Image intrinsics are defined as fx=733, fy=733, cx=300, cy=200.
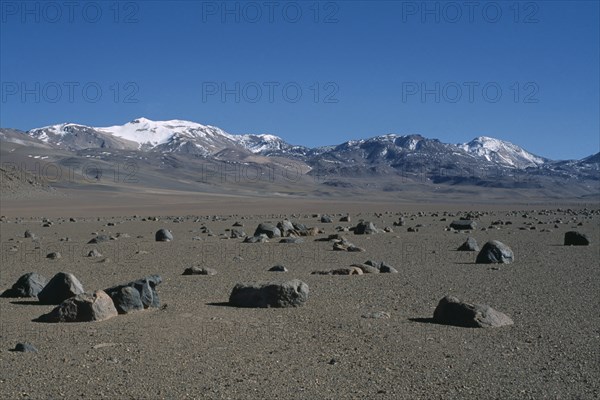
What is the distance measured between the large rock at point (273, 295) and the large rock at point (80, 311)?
221cm

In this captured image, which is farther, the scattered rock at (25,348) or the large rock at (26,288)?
the large rock at (26,288)

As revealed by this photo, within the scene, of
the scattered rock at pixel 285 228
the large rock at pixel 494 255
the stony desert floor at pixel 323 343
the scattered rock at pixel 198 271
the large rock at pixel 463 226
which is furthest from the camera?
the large rock at pixel 463 226

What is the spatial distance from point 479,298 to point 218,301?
4543 millimetres

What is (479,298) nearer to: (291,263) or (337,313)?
(337,313)

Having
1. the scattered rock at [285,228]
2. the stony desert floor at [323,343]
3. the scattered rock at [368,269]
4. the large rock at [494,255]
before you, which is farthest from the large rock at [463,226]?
the scattered rock at [368,269]

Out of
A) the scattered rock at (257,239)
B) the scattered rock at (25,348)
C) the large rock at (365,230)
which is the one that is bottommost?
the scattered rock at (25,348)

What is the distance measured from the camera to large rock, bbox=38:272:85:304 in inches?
467

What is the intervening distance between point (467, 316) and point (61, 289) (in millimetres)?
6426

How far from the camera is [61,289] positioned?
468 inches

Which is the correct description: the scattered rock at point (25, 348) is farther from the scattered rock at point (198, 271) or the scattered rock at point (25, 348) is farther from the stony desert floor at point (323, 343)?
the scattered rock at point (198, 271)

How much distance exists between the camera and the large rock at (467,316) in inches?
404

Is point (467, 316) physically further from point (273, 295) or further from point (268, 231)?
point (268, 231)

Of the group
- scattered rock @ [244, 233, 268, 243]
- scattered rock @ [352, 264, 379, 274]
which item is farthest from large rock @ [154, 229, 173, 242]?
scattered rock @ [352, 264, 379, 274]

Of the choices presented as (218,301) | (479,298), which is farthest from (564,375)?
(218,301)
